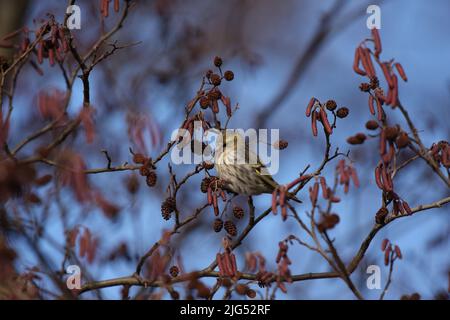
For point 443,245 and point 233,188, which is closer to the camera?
point 233,188

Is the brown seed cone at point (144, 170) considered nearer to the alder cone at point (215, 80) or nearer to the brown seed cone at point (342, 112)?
the alder cone at point (215, 80)

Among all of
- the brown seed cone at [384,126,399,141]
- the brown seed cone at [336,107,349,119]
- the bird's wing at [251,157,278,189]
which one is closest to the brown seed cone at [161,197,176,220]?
the brown seed cone at [336,107,349,119]

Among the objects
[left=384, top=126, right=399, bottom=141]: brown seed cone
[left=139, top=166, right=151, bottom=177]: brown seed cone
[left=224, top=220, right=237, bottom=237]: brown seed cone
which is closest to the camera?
[left=384, top=126, right=399, bottom=141]: brown seed cone

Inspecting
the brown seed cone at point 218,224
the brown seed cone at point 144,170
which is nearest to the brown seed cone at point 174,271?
the brown seed cone at point 218,224

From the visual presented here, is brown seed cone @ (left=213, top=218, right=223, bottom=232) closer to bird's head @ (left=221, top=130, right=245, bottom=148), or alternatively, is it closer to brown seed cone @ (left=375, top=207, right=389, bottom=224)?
brown seed cone @ (left=375, top=207, right=389, bottom=224)

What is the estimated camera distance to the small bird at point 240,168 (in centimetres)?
504

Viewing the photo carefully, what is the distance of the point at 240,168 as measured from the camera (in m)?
5.22

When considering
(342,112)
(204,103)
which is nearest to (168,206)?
(204,103)

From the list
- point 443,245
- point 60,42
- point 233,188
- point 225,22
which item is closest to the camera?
point 60,42

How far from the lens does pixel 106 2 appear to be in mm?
3578

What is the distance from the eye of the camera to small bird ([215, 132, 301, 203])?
16.5 ft

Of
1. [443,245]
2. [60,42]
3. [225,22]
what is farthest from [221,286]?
[225,22]
